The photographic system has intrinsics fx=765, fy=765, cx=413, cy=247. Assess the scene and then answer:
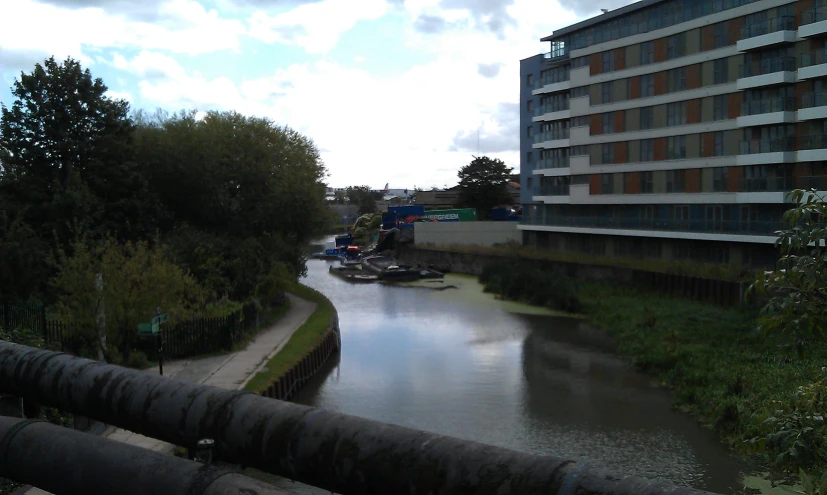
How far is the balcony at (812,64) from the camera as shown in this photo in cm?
3447

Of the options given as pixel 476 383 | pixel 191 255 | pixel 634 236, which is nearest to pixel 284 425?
pixel 476 383

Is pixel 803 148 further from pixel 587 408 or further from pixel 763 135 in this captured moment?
pixel 587 408

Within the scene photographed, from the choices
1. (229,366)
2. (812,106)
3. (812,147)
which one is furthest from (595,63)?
(229,366)

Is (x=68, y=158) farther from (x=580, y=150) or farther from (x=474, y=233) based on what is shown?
(x=474, y=233)

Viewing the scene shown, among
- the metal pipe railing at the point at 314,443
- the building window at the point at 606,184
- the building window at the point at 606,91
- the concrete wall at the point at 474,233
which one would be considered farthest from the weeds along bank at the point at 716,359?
the concrete wall at the point at 474,233

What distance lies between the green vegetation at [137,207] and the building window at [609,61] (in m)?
19.6

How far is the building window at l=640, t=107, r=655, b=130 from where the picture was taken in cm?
4625

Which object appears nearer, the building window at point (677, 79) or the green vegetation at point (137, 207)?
the green vegetation at point (137, 207)

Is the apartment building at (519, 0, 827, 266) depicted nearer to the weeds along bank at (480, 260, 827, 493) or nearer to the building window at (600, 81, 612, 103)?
the building window at (600, 81, 612, 103)

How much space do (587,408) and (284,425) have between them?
18.6 m

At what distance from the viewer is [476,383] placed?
24234 mm

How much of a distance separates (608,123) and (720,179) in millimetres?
10238

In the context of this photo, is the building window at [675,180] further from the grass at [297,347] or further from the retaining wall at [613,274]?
the grass at [297,347]

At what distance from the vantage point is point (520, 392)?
23.2 meters
